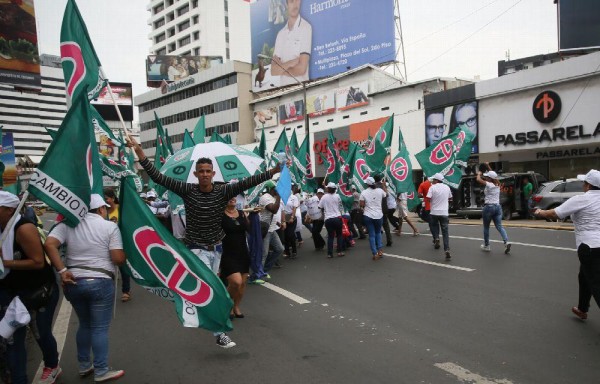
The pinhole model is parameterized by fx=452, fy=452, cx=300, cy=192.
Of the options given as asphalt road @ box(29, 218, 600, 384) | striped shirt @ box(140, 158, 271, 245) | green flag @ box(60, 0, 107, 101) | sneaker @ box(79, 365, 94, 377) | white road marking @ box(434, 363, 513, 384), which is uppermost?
green flag @ box(60, 0, 107, 101)

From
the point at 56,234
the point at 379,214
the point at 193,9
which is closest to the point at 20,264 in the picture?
the point at 56,234

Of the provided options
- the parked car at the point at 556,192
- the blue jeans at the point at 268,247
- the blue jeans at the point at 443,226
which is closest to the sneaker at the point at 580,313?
the blue jeans at the point at 443,226

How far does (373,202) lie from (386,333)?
4.87 m

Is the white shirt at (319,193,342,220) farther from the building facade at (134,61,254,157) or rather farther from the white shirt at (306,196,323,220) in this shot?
the building facade at (134,61,254,157)

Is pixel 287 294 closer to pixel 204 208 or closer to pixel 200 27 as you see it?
pixel 204 208

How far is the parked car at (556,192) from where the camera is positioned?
14680 mm

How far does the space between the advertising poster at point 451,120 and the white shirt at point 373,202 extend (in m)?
17.5

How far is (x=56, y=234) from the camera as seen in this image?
143 inches

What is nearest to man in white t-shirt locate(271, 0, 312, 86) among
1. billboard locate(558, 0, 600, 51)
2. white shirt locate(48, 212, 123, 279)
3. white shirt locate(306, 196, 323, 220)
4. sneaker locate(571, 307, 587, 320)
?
billboard locate(558, 0, 600, 51)

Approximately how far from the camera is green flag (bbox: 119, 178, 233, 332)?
3.81m

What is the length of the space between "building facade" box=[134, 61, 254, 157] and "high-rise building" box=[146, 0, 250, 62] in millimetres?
14346

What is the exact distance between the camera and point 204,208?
14.7 feet

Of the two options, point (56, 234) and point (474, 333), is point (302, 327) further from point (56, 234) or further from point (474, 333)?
point (56, 234)

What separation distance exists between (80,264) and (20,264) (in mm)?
415
